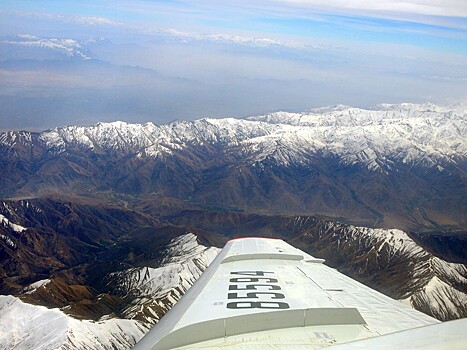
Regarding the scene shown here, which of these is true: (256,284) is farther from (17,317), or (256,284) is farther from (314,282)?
(17,317)

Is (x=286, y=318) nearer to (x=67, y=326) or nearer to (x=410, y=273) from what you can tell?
(x=67, y=326)

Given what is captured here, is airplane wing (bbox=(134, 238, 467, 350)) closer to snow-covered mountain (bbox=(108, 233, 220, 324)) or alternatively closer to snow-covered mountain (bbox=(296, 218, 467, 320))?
snow-covered mountain (bbox=(108, 233, 220, 324))

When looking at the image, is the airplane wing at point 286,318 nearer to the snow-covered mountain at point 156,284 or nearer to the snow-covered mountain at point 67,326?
the snow-covered mountain at point 67,326

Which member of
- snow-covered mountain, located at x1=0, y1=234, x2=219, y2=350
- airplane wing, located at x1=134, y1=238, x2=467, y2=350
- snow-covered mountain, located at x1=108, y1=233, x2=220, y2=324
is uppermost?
airplane wing, located at x1=134, y1=238, x2=467, y2=350

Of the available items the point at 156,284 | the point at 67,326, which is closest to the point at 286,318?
the point at 67,326

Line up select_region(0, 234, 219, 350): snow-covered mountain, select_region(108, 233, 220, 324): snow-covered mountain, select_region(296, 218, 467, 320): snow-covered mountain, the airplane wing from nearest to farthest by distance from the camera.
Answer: the airplane wing → select_region(0, 234, 219, 350): snow-covered mountain → select_region(108, 233, 220, 324): snow-covered mountain → select_region(296, 218, 467, 320): snow-covered mountain

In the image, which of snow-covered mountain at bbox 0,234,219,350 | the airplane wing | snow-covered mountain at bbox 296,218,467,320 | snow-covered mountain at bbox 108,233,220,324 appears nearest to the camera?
the airplane wing

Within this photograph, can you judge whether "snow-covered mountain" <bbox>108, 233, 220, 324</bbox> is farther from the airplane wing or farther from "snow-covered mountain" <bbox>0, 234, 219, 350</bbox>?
the airplane wing

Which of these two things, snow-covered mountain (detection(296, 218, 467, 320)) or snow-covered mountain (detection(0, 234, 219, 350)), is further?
snow-covered mountain (detection(296, 218, 467, 320))

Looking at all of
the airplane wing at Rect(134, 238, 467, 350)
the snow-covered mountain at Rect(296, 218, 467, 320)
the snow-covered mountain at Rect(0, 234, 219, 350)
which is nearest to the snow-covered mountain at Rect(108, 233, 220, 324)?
the snow-covered mountain at Rect(0, 234, 219, 350)

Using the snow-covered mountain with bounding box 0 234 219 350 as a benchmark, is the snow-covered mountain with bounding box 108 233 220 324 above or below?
below
